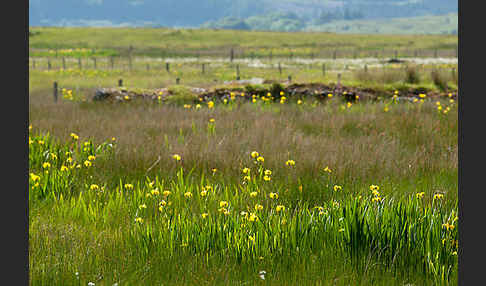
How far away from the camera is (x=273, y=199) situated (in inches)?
188

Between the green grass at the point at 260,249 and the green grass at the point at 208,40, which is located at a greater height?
the green grass at the point at 208,40

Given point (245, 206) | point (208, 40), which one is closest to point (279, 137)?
point (245, 206)

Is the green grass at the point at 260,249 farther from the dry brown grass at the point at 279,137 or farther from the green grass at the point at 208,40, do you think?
the green grass at the point at 208,40

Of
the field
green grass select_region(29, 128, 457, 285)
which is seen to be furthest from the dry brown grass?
green grass select_region(29, 128, 457, 285)

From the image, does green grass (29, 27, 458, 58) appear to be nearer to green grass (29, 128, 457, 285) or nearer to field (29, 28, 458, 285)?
field (29, 28, 458, 285)

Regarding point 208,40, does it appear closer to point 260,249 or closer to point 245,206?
point 245,206

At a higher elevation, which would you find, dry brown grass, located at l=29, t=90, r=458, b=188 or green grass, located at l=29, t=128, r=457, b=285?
dry brown grass, located at l=29, t=90, r=458, b=188

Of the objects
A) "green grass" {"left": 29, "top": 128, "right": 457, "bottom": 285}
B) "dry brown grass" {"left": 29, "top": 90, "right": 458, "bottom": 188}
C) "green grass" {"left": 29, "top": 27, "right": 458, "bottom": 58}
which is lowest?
"green grass" {"left": 29, "top": 128, "right": 457, "bottom": 285}

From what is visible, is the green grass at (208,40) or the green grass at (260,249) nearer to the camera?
the green grass at (260,249)

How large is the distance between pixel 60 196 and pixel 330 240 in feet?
9.34

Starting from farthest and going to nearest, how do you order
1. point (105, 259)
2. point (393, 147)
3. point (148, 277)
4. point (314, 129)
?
point (314, 129), point (393, 147), point (105, 259), point (148, 277)

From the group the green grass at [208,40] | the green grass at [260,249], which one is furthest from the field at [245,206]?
the green grass at [208,40]

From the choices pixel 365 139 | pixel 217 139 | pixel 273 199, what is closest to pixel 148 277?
pixel 273 199

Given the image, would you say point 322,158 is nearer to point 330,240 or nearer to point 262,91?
point 330,240
